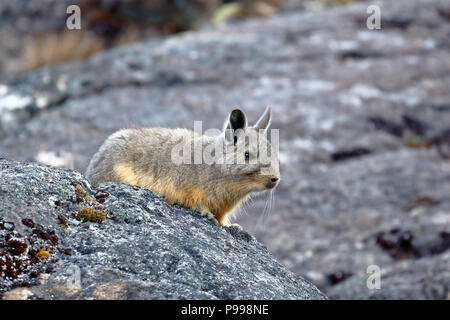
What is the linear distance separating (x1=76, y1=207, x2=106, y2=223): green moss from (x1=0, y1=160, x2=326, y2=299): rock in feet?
0.15

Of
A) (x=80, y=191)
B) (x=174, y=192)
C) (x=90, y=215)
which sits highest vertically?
(x=174, y=192)

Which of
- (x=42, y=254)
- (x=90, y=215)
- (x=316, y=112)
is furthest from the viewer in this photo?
(x=316, y=112)

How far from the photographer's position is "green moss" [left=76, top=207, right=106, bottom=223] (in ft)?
20.9

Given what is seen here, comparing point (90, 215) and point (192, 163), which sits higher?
point (192, 163)

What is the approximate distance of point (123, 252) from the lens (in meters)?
6.04

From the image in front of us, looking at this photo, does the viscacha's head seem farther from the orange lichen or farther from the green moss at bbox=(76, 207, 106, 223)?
the orange lichen

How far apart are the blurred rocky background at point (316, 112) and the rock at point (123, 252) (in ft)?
16.0

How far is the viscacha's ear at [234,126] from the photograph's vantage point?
8.57 meters

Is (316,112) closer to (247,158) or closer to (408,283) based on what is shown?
(408,283)

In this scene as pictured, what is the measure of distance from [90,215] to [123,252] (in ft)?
2.15
